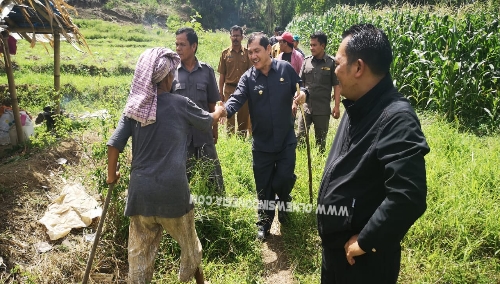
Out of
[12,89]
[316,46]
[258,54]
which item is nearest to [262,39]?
[258,54]

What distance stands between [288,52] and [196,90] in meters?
2.95

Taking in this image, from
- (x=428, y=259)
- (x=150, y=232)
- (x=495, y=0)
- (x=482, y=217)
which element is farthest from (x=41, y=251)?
(x=495, y=0)

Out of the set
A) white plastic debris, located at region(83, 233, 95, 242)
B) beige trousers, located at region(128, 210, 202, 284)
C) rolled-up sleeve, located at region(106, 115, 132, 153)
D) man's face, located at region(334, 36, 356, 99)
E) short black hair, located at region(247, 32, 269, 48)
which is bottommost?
white plastic debris, located at region(83, 233, 95, 242)

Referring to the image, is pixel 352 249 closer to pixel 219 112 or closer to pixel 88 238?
pixel 219 112

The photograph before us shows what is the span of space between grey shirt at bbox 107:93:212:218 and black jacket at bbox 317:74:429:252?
0.97m

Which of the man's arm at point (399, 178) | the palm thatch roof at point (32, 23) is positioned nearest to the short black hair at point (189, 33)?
the palm thatch roof at point (32, 23)

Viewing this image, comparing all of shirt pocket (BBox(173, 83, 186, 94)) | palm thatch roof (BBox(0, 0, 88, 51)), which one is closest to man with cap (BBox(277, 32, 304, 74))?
shirt pocket (BBox(173, 83, 186, 94))

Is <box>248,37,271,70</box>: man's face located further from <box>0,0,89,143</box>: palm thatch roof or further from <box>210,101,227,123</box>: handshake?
<box>0,0,89,143</box>: palm thatch roof

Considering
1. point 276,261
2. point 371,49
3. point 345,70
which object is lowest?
point 276,261

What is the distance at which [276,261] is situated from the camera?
3389 mm

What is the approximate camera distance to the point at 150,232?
248 cm

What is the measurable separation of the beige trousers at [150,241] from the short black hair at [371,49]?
1.54 metres

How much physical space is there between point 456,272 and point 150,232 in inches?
96.0

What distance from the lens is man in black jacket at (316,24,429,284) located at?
1.46 m
